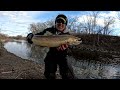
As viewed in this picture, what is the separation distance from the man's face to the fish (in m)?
0.10

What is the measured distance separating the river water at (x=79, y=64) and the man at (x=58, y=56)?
0.09m

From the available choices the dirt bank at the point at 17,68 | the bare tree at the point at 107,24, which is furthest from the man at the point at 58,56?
the bare tree at the point at 107,24

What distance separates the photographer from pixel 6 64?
3947mm

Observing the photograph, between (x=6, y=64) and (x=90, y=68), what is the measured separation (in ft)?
4.06

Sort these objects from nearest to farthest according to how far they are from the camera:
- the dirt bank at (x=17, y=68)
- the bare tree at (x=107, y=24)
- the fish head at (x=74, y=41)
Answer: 1. the fish head at (x=74, y=41)
2. the bare tree at (x=107, y=24)
3. the dirt bank at (x=17, y=68)

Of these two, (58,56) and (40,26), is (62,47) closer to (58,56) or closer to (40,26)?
(58,56)

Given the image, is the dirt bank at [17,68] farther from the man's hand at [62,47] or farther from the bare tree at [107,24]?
the bare tree at [107,24]

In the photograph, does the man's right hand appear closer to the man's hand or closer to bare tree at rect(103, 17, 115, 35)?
the man's hand

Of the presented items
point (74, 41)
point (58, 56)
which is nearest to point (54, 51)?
point (58, 56)

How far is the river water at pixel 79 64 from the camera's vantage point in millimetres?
3603

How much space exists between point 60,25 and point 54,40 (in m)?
0.20

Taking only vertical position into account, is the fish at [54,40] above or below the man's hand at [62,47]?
above

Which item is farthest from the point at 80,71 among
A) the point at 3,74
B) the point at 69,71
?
the point at 3,74
